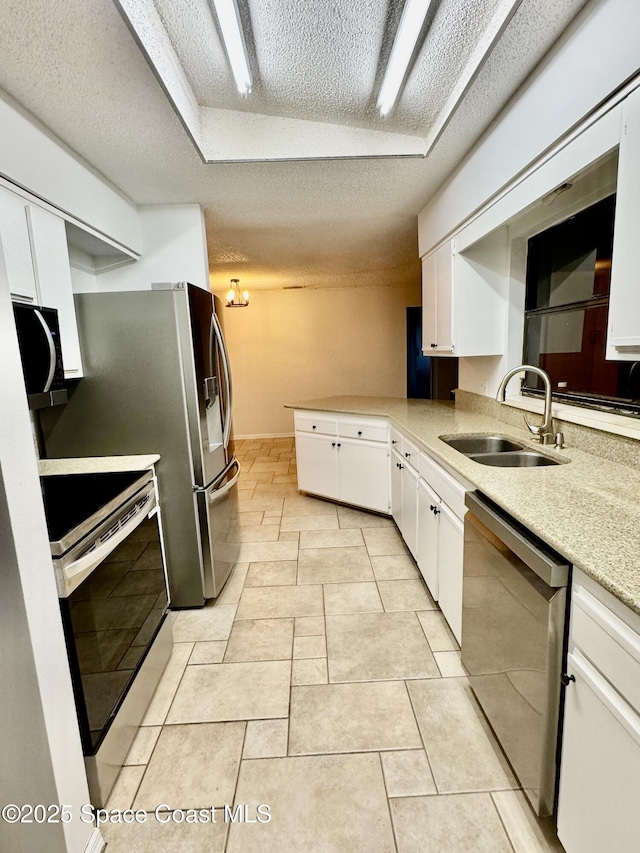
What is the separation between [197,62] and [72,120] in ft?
1.95

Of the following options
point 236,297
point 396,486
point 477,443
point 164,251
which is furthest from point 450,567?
point 236,297

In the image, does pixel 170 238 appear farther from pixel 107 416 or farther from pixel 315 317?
pixel 315 317

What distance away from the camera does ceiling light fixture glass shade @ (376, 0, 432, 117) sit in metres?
1.25

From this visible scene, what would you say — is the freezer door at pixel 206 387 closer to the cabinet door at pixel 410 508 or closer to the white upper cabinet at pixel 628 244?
the cabinet door at pixel 410 508

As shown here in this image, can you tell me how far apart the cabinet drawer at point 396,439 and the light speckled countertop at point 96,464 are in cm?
160

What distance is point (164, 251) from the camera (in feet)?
9.02

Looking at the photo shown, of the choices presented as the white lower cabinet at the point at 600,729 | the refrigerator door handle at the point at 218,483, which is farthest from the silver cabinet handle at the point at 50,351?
the white lower cabinet at the point at 600,729

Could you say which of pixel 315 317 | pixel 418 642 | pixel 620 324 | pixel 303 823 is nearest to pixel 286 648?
pixel 418 642

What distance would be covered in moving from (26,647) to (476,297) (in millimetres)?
2764

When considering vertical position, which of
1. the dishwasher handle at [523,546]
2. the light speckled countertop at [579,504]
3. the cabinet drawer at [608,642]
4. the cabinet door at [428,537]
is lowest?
the cabinet door at [428,537]

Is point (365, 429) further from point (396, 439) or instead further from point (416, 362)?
point (416, 362)

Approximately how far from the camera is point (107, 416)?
6.91ft

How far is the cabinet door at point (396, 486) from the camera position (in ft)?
9.48

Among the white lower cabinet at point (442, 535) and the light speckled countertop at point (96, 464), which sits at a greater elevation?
the light speckled countertop at point (96, 464)
